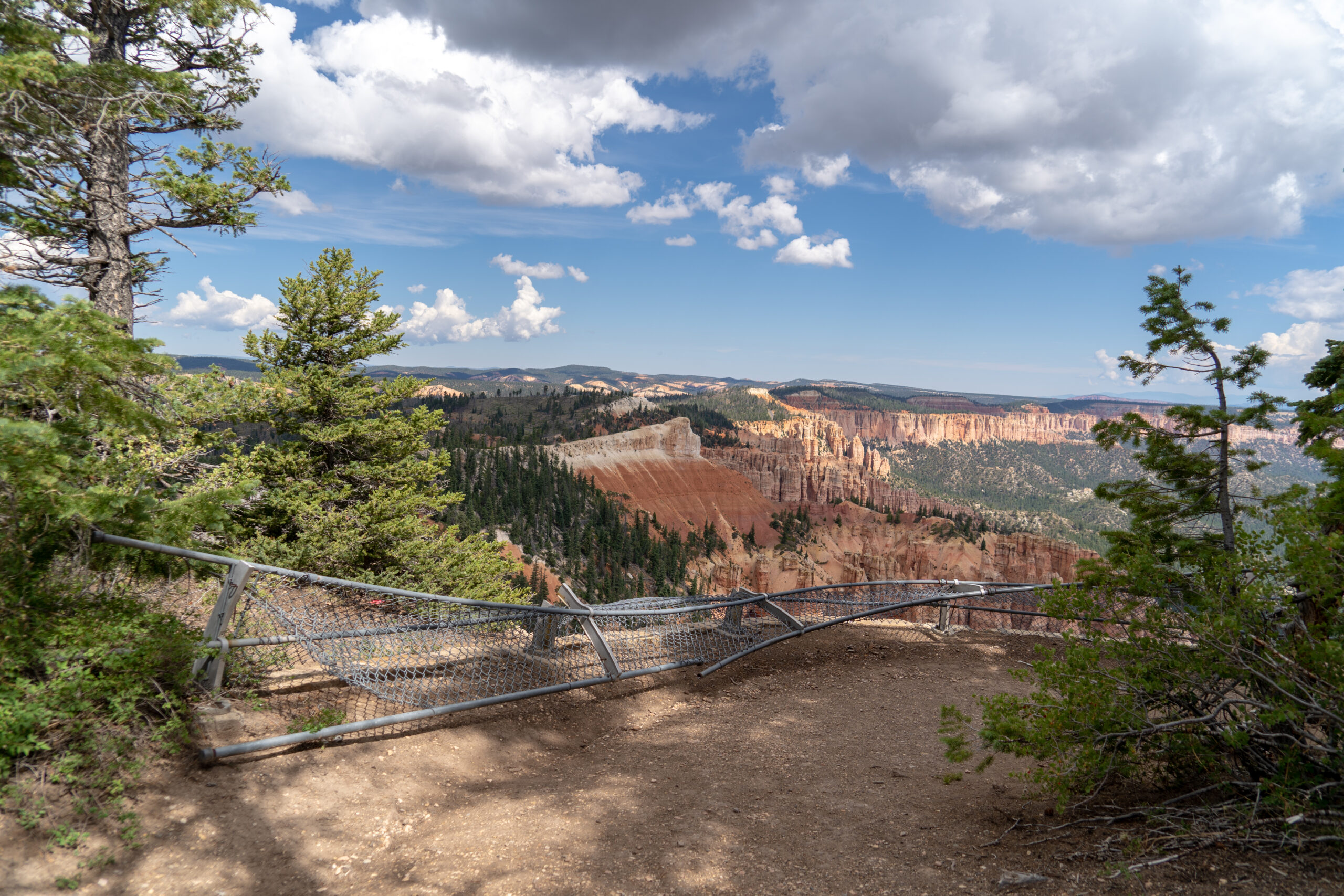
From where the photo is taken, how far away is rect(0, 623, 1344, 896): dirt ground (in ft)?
12.3

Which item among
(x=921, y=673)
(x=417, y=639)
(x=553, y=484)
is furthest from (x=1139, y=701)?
(x=553, y=484)

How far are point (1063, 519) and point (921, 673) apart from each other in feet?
553

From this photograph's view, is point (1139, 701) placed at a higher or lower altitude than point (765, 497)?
higher

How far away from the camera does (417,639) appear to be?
696 cm

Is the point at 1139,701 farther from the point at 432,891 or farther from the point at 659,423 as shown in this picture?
the point at 659,423

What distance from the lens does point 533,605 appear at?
8.45 meters

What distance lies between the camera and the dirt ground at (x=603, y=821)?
12.3ft

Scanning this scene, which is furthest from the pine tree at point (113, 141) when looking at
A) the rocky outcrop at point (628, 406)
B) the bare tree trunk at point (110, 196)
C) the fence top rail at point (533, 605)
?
the rocky outcrop at point (628, 406)

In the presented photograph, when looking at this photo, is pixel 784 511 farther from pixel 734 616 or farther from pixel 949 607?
pixel 734 616

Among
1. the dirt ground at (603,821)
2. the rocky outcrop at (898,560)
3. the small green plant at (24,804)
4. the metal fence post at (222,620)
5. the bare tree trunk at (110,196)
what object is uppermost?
the bare tree trunk at (110,196)

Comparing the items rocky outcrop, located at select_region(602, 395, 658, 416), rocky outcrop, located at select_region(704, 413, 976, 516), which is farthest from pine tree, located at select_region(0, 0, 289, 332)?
rocky outcrop, located at select_region(602, 395, 658, 416)

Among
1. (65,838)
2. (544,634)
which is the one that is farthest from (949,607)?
(65,838)

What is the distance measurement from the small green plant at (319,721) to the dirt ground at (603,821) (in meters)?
0.20

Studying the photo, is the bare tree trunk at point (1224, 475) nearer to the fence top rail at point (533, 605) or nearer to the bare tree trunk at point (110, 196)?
the fence top rail at point (533, 605)
